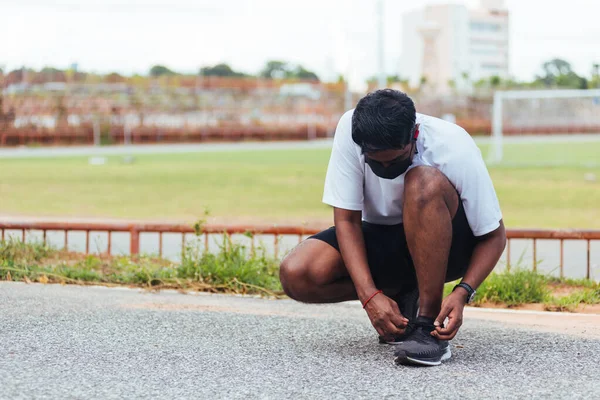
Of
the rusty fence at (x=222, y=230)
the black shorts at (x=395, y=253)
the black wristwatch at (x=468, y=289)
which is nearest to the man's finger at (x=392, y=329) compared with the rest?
the black wristwatch at (x=468, y=289)

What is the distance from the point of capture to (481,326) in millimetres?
4770

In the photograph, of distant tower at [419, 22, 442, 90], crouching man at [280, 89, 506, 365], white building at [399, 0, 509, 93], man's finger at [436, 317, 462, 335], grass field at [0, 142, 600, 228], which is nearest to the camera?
crouching man at [280, 89, 506, 365]

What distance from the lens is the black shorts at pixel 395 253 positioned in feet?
12.9

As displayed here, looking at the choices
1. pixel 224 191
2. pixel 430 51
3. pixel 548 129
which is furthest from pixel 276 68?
pixel 224 191

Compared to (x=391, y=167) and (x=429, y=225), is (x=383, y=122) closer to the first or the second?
(x=391, y=167)

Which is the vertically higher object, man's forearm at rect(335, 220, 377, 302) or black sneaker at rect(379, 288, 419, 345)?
man's forearm at rect(335, 220, 377, 302)

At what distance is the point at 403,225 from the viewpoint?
3.83 meters

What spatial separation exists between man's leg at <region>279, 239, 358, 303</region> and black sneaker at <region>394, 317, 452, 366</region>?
44 cm

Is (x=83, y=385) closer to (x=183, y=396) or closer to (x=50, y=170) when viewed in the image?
(x=183, y=396)

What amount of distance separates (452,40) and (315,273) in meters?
148

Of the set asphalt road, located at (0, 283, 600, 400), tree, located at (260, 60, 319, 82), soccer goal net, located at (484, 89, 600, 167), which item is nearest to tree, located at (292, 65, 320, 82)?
tree, located at (260, 60, 319, 82)

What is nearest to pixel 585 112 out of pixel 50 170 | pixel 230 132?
pixel 230 132

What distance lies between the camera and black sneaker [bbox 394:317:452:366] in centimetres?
367

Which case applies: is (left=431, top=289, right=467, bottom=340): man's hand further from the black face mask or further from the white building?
the white building
